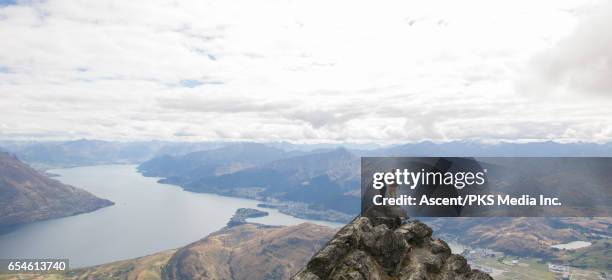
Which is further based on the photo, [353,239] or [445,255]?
[445,255]

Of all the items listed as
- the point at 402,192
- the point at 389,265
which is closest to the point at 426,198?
the point at 402,192

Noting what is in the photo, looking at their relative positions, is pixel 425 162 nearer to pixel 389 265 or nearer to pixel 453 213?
pixel 453 213

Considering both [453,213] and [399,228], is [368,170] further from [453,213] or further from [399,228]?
[453,213]

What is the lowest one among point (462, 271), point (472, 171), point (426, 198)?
point (462, 271)

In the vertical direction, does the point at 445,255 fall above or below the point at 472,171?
below

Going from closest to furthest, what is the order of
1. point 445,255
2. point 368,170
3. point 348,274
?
point 348,274 → point 445,255 → point 368,170

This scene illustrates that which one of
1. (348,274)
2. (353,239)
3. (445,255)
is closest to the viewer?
(348,274)
